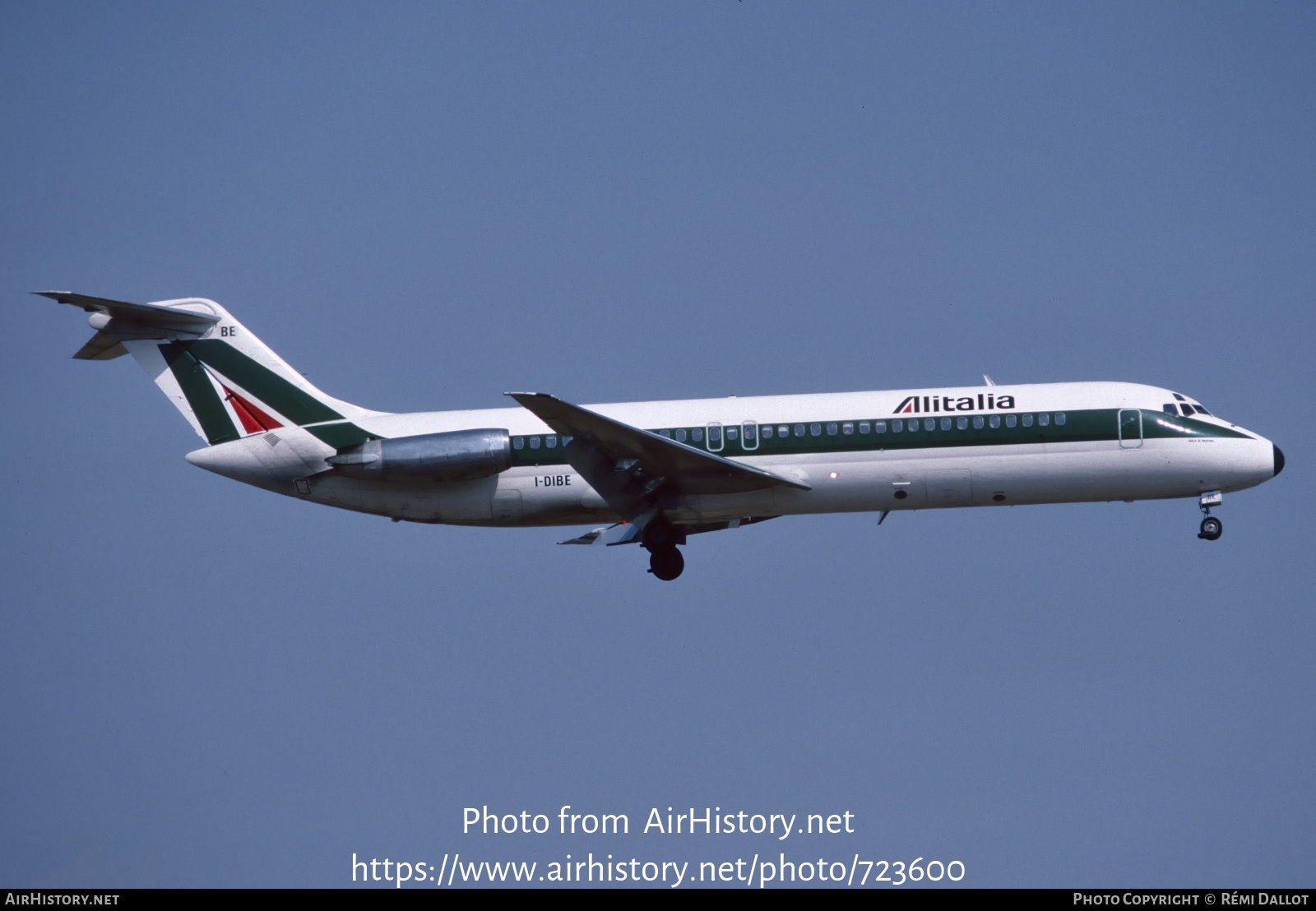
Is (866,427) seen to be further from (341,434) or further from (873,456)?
(341,434)

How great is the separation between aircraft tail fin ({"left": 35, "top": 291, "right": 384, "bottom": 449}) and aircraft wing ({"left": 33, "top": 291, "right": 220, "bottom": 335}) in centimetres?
2

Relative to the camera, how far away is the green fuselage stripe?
2825 centimetres

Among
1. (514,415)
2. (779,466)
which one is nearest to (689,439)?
(779,466)

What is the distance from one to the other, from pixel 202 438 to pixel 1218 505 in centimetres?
2121

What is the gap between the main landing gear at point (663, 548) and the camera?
29.2m

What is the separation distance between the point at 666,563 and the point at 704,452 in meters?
2.74

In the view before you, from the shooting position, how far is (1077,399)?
28.7 meters

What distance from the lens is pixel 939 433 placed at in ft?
92.7

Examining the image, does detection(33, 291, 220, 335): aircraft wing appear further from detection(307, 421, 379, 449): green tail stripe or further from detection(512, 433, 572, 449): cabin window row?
detection(512, 433, 572, 449): cabin window row

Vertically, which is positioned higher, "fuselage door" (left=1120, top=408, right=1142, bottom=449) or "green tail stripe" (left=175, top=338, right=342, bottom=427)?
"green tail stripe" (left=175, top=338, right=342, bottom=427)

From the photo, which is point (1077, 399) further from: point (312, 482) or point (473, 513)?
point (312, 482)

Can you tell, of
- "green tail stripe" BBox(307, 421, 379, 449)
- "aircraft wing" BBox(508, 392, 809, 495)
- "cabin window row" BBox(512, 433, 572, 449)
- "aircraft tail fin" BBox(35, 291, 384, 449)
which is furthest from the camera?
"aircraft tail fin" BBox(35, 291, 384, 449)

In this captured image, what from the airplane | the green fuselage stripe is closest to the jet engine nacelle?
the airplane

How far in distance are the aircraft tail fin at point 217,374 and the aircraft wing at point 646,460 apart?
4.82 m
